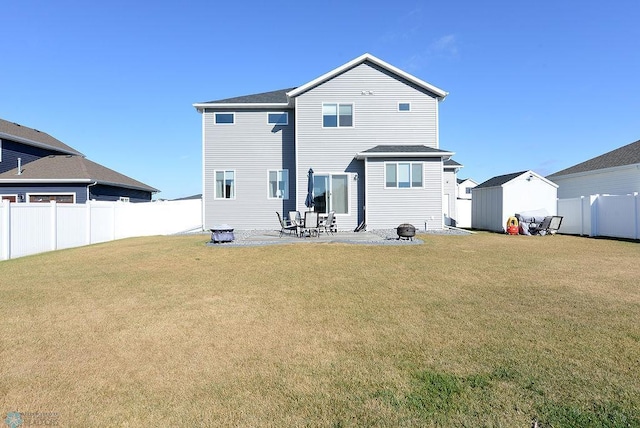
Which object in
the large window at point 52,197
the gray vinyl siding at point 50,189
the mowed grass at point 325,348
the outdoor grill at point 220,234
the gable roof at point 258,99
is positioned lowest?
the mowed grass at point 325,348

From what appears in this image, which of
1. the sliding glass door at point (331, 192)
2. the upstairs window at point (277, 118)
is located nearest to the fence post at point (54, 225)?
the upstairs window at point (277, 118)

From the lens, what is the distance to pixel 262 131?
1819cm

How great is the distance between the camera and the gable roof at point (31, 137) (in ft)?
68.9

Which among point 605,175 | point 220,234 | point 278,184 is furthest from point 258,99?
point 605,175

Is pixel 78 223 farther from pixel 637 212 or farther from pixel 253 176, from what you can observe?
pixel 637 212

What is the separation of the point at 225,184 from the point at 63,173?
417 inches

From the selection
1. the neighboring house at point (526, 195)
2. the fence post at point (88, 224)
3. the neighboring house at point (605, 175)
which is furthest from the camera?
the neighboring house at point (605, 175)

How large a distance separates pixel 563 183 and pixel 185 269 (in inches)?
1083

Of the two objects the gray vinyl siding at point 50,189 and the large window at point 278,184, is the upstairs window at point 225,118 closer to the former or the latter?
the large window at point 278,184

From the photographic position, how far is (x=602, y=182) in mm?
21016

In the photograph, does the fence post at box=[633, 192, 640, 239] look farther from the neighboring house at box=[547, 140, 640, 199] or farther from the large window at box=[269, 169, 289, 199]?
the large window at box=[269, 169, 289, 199]

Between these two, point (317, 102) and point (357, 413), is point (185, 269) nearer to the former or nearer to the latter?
point (357, 413)

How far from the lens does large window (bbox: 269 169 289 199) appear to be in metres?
18.2

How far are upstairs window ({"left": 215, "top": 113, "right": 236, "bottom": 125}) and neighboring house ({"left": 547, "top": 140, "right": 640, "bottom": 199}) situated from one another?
74.3 feet
